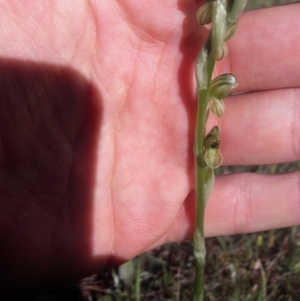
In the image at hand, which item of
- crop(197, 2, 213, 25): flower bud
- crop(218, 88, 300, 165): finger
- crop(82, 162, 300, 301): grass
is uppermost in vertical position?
crop(197, 2, 213, 25): flower bud

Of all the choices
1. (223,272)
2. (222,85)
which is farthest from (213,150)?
(223,272)

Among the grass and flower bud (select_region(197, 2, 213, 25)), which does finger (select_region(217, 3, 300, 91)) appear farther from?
the grass

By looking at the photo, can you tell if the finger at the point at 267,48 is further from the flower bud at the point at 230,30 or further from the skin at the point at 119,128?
the flower bud at the point at 230,30

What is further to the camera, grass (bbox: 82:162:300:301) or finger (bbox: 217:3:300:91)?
grass (bbox: 82:162:300:301)

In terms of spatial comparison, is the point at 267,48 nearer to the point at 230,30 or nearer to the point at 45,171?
the point at 230,30

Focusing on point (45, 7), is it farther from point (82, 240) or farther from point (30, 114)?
point (82, 240)

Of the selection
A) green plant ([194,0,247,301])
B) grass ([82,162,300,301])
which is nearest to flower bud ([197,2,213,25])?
green plant ([194,0,247,301])

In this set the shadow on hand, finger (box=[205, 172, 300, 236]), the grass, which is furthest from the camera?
the grass

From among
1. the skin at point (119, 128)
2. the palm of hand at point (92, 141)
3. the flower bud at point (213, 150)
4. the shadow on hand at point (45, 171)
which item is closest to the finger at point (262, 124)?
the skin at point (119, 128)
